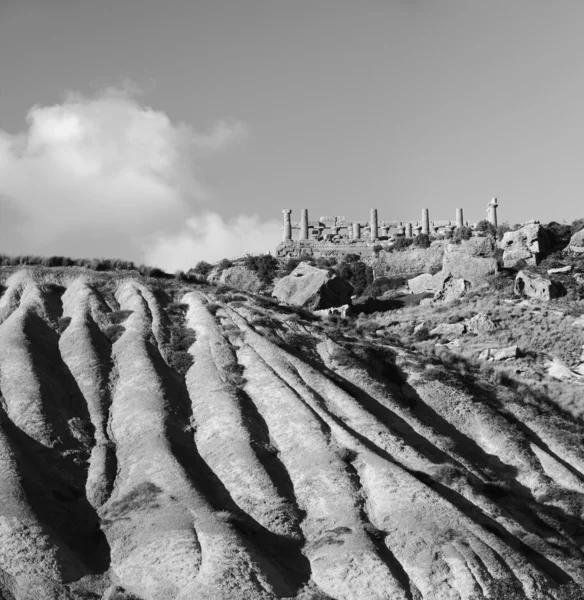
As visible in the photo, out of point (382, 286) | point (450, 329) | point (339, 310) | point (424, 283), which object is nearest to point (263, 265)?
point (382, 286)

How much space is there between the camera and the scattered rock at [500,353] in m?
50.8

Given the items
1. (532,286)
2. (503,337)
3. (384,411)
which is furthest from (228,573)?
(532,286)

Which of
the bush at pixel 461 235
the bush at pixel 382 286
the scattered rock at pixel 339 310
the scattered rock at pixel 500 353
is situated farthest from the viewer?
the bush at pixel 461 235

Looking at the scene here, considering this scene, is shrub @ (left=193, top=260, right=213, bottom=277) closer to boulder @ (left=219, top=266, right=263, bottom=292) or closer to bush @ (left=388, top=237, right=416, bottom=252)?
boulder @ (left=219, top=266, right=263, bottom=292)

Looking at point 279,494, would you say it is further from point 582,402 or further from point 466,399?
point 582,402

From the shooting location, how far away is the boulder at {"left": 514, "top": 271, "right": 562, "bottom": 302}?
2507 inches

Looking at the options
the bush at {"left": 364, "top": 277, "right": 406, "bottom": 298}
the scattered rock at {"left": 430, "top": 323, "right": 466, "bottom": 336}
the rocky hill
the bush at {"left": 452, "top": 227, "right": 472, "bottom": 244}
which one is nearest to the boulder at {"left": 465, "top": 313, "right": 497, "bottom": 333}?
the scattered rock at {"left": 430, "top": 323, "right": 466, "bottom": 336}

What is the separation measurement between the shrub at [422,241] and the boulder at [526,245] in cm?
1111

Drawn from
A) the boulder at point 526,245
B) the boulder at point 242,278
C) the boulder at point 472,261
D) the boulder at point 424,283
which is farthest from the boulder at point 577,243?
the boulder at point 242,278

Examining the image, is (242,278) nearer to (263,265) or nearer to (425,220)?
(263,265)

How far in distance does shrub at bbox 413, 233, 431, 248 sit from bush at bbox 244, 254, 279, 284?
1579cm

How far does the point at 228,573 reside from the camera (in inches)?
851

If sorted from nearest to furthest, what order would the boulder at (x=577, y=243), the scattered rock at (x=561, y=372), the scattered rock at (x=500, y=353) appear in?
the scattered rock at (x=561, y=372)
the scattered rock at (x=500, y=353)
the boulder at (x=577, y=243)

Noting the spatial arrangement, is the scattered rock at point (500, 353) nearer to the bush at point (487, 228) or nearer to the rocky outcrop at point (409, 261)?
the rocky outcrop at point (409, 261)
